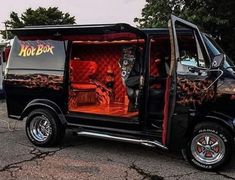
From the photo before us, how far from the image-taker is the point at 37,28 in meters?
7.56

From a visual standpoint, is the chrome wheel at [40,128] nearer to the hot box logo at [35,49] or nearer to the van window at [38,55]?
the van window at [38,55]

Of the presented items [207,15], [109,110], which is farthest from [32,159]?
[207,15]

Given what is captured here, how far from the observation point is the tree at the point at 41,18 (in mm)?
36844

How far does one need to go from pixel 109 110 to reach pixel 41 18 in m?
30.1

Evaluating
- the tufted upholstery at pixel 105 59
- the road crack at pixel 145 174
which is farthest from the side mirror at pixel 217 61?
the tufted upholstery at pixel 105 59

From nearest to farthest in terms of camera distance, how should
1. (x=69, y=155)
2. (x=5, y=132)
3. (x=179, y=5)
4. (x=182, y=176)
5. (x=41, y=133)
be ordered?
(x=182, y=176)
(x=69, y=155)
(x=41, y=133)
(x=5, y=132)
(x=179, y=5)

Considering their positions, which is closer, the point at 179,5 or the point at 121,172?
the point at 121,172

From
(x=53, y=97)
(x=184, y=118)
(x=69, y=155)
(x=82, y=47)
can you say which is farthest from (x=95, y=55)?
(x=184, y=118)

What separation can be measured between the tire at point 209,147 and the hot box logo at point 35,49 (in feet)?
9.94

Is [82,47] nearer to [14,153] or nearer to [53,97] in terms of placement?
[53,97]

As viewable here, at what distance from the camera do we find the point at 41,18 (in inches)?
1459

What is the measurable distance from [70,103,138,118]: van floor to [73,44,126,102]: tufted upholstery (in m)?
0.44

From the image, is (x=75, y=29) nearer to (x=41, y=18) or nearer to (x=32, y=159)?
(x=32, y=159)

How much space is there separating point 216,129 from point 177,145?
0.63 m
